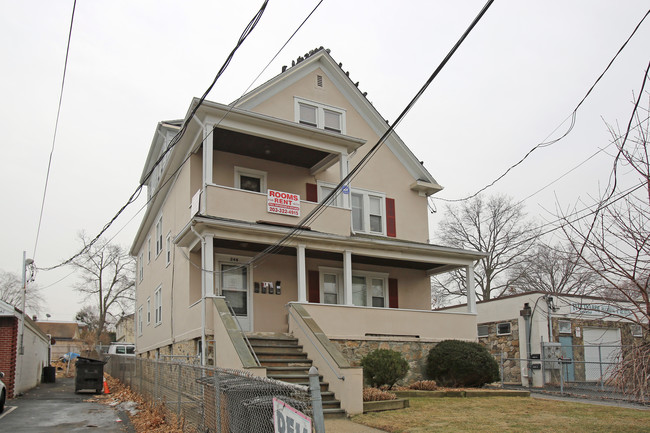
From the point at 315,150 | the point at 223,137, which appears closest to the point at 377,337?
the point at 315,150

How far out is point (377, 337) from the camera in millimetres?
16312

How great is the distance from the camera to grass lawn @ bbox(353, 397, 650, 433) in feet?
31.1

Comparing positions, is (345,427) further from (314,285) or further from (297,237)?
(314,285)

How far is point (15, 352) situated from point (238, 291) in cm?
796

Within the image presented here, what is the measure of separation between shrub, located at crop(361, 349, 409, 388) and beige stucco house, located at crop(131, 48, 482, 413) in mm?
1281

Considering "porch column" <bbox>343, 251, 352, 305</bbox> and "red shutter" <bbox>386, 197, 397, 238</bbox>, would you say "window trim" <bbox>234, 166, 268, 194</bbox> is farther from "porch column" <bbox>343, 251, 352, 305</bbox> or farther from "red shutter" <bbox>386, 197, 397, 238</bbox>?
"red shutter" <bbox>386, 197, 397, 238</bbox>

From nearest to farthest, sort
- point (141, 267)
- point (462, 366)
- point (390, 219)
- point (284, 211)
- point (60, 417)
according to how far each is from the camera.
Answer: point (60, 417), point (462, 366), point (284, 211), point (390, 219), point (141, 267)

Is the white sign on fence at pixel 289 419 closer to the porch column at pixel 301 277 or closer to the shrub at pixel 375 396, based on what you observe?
the shrub at pixel 375 396

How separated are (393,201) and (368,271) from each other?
2.84 metres

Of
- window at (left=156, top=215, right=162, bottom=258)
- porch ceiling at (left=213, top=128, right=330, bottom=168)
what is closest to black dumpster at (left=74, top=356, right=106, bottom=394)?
window at (left=156, top=215, right=162, bottom=258)

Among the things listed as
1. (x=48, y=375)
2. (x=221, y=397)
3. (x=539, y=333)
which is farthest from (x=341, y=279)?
(x=48, y=375)

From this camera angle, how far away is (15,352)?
1866 cm

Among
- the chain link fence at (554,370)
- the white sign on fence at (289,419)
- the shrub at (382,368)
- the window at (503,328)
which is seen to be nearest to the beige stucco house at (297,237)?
the shrub at (382,368)

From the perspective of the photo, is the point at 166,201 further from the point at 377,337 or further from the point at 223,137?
the point at 377,337
